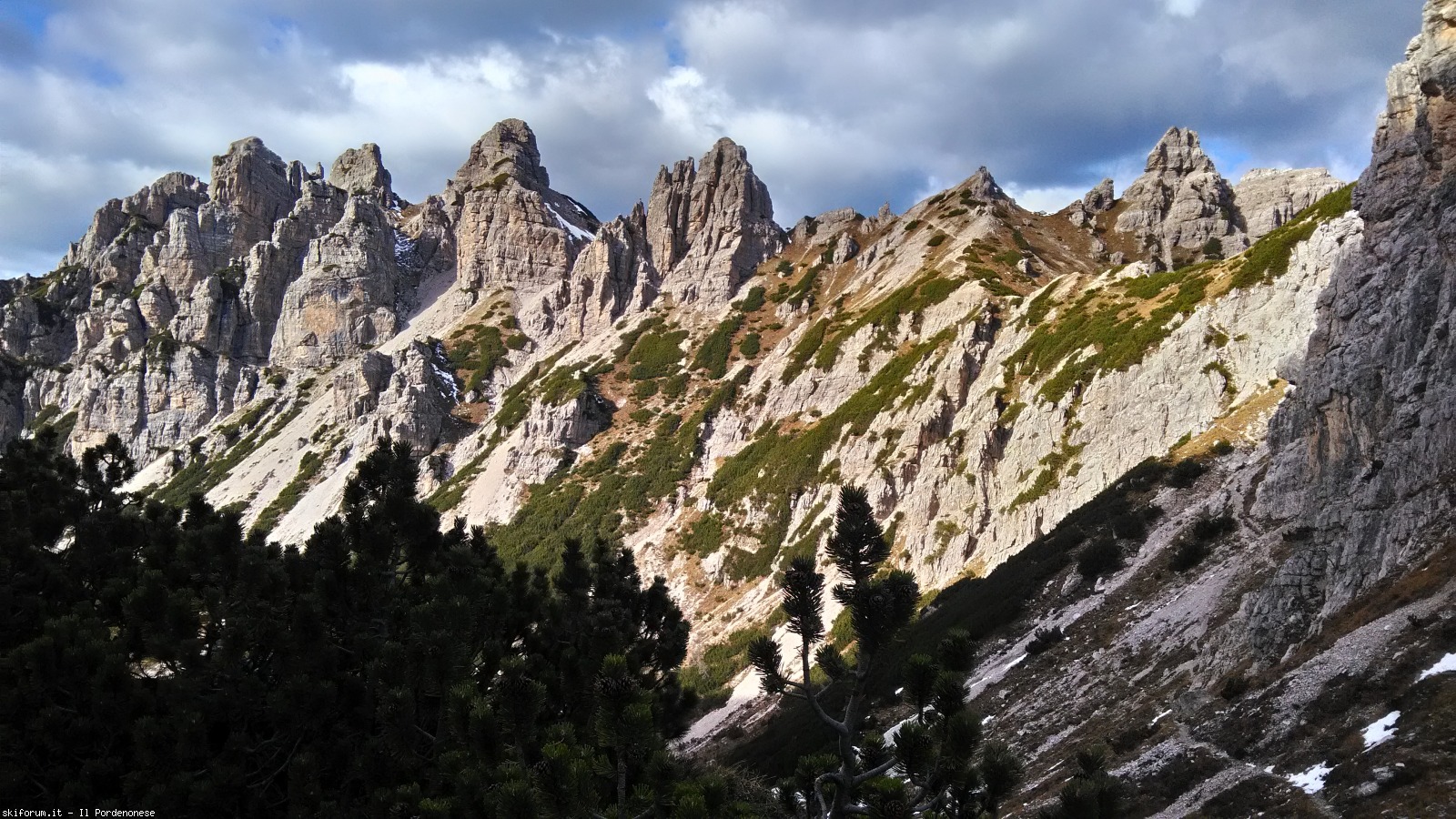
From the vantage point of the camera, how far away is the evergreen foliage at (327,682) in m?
7.91

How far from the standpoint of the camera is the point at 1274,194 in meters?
84.1

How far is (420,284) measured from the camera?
141000mm

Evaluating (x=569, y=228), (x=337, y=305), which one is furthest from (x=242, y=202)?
(x=569, y=228)

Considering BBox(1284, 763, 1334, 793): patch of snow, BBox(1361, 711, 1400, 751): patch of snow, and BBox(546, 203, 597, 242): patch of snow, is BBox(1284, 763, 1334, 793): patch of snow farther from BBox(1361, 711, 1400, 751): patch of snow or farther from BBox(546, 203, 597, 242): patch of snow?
BBox(546, 203, 597, 242): patch of snow

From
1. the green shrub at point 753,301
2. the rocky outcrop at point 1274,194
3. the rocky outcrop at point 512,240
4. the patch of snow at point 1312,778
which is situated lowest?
the patch of snow at point 1312,778

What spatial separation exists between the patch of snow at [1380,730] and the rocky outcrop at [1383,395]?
4.27 metres

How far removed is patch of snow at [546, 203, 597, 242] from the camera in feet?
436

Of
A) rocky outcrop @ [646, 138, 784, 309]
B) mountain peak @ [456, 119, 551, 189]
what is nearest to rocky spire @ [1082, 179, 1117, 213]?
rocky outcrop @ [646, 138, 784, 309]

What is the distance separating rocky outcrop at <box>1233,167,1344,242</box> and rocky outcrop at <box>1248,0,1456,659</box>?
68092 mm

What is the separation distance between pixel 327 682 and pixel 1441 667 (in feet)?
51.6

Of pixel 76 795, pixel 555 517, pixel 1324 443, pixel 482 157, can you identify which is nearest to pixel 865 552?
pixel 76 795

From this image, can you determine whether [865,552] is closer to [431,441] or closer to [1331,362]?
[1331,362]

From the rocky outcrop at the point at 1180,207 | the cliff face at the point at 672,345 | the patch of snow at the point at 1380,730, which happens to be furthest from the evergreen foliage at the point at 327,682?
the rocky outcrop at the point at 1180,207

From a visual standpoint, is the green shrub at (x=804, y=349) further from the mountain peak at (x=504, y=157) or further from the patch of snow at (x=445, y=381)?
the mountain peak at (x=504, y=157)
